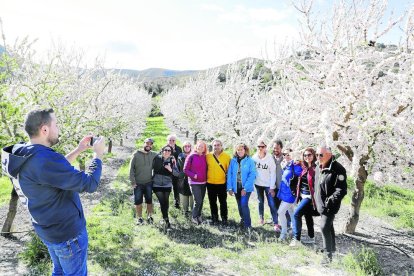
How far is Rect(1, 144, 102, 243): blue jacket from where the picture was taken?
2.88 meters

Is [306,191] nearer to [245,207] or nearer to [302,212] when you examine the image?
[302,212]

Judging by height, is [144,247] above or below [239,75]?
below

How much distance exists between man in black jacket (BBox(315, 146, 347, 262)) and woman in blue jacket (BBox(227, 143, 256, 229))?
201 centimetres

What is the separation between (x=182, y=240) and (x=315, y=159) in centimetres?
348

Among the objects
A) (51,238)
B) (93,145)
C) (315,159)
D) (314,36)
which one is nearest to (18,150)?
(93,145)

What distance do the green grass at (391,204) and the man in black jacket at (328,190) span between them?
16.4 feet

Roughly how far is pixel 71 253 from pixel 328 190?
450cm

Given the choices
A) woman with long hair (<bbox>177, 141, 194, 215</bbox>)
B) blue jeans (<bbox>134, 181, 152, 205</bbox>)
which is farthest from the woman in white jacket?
blue jeans (<bbox>134, 181, 152, 205</bbox>)

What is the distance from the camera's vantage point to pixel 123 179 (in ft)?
48.5

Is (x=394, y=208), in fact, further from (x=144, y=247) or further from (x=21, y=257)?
(x=21, y=257)

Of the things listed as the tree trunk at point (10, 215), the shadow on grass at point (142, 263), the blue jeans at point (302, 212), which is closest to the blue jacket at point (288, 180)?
the blue jeans at point (302, 212)

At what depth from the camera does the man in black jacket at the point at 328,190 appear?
563 cm

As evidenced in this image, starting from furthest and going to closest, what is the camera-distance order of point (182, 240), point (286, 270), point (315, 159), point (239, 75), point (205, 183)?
point (239, 75) < point (205, 183) < point (182, 240) < point (315, 159) < point (286, 270)

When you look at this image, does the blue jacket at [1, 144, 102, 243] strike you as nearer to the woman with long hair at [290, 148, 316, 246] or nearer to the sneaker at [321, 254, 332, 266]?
the woman with long hair at [290, 148, 316, 246]
